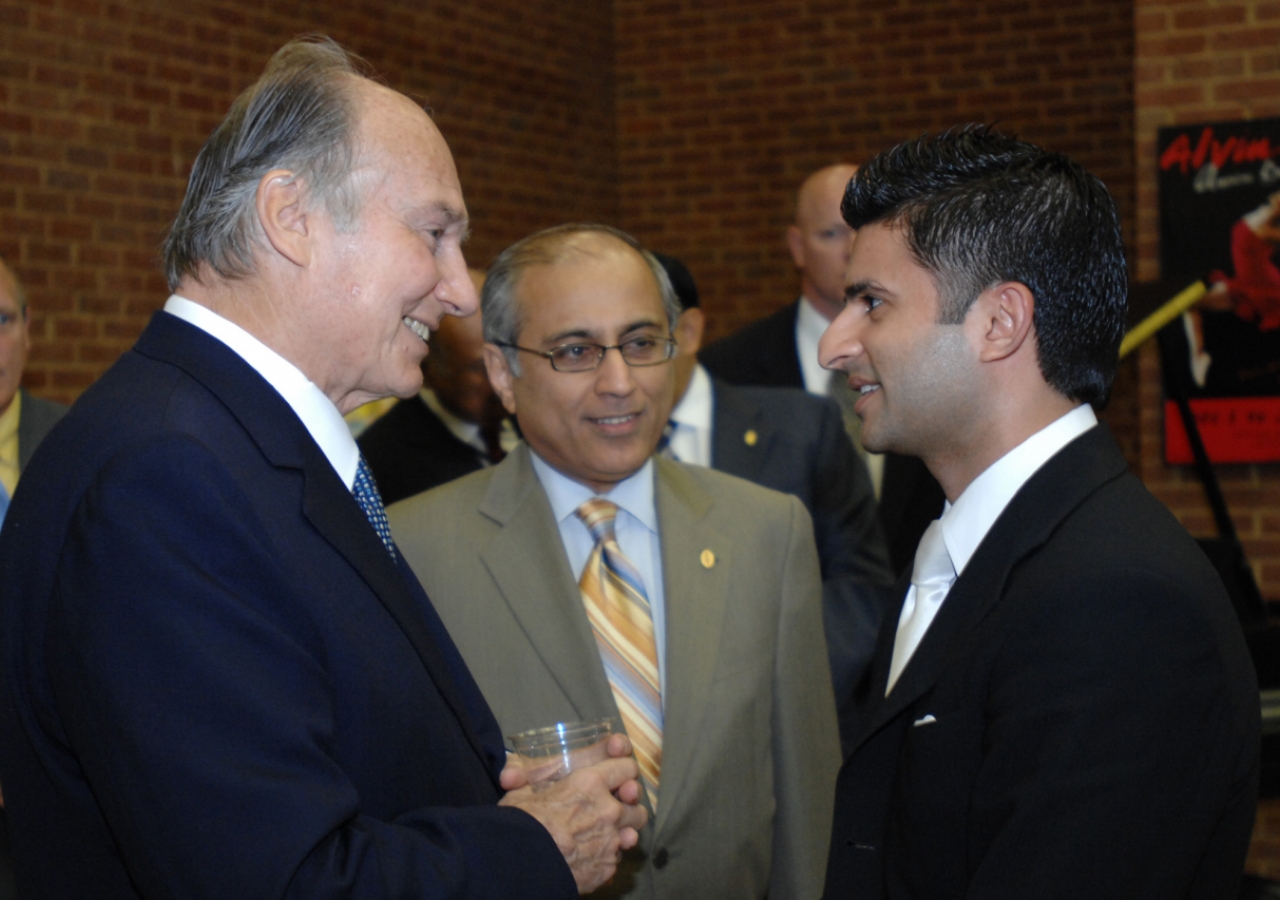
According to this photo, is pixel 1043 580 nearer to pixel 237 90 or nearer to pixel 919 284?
pixel 919 284

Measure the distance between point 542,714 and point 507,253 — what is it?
87cm

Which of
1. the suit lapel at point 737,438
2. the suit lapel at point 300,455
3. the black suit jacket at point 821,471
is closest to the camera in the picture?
the suit lapel at point 300,455

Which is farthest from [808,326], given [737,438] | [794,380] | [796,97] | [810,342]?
[796,97]

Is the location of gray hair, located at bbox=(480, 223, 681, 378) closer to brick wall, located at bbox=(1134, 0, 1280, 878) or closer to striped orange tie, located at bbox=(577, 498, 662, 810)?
striped orange tie, located at bbox=(577, 498, 662, 810)

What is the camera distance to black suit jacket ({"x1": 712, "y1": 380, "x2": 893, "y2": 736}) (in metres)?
2.67

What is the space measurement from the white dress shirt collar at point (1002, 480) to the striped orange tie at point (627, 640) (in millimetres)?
657

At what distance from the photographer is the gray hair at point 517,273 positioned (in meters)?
2.24

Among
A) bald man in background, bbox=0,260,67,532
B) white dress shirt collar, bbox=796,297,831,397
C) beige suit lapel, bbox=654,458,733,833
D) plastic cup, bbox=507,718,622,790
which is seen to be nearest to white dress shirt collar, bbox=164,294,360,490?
plastic cup, bbox=507,718,622,790

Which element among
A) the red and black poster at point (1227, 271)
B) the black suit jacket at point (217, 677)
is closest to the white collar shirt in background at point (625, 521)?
the black suit jacket at point (217, 677)

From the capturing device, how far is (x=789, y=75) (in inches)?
271

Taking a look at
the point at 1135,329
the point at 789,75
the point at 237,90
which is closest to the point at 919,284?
the point at 1135,329

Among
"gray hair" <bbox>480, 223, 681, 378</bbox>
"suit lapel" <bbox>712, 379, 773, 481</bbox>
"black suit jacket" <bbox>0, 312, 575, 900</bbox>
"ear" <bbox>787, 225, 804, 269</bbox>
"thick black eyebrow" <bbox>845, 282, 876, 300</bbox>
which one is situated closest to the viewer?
"black suit jacket" <bbox>0, 312, 575, 900</bbox>

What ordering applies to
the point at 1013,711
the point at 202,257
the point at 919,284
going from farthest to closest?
1. the point at 919,284
2. the point at 202,257
3. the point at 1013,711

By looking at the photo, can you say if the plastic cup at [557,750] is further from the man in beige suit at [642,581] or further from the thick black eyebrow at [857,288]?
the thick black eyebrow at [857,288]
